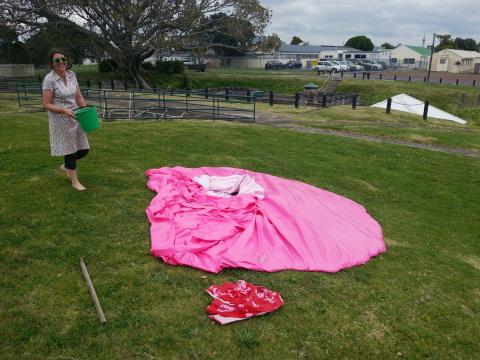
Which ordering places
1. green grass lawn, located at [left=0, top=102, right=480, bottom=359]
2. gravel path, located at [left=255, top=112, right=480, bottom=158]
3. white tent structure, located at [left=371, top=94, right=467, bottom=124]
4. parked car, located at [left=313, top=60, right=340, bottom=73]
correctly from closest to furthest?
green grass lawn, located at [left=0, top=102, right=480, bottom=359], gravel path, located at [left=255, top=112, right=480, bottom=158], white tent structure, located at [left=371, top=94, right=467, bottom=124], parked car, located at [left=313, top=60, right=340, bottom=73]

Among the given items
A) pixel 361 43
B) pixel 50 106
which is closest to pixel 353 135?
pixel 50 106

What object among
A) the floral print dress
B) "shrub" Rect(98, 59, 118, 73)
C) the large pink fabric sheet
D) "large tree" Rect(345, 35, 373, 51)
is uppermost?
"large tree" Rect(345, 35, 373, 51)

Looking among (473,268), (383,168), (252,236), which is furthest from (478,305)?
(383,168)

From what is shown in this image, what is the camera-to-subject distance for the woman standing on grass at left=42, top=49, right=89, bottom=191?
5336 millimetres

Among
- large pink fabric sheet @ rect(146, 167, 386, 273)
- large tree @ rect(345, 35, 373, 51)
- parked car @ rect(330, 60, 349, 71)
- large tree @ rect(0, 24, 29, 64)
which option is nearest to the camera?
large pink fabric sheet @ rect(146, 167, 386, 273)

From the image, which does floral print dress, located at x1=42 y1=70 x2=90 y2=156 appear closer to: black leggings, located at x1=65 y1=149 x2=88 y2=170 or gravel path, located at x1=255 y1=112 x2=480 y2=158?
black leggings, located at x1=65 y1=149 x2=88 y2=170

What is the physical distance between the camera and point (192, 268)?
4469 mm

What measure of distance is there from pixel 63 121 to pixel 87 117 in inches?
13.0

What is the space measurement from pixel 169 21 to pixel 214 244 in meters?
29.3

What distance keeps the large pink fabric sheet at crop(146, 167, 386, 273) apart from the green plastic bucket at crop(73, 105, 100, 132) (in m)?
1.33

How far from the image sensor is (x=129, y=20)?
30047 millimetres

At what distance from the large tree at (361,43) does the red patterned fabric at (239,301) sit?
101 m

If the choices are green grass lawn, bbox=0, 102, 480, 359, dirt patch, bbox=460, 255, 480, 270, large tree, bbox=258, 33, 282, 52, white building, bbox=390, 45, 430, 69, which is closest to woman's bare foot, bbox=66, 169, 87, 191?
green grass lawn, bbox=0, 102, 480, 359

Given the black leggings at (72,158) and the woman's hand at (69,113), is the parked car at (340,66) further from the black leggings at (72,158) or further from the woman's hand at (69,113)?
the woman's hand at (69,113)
